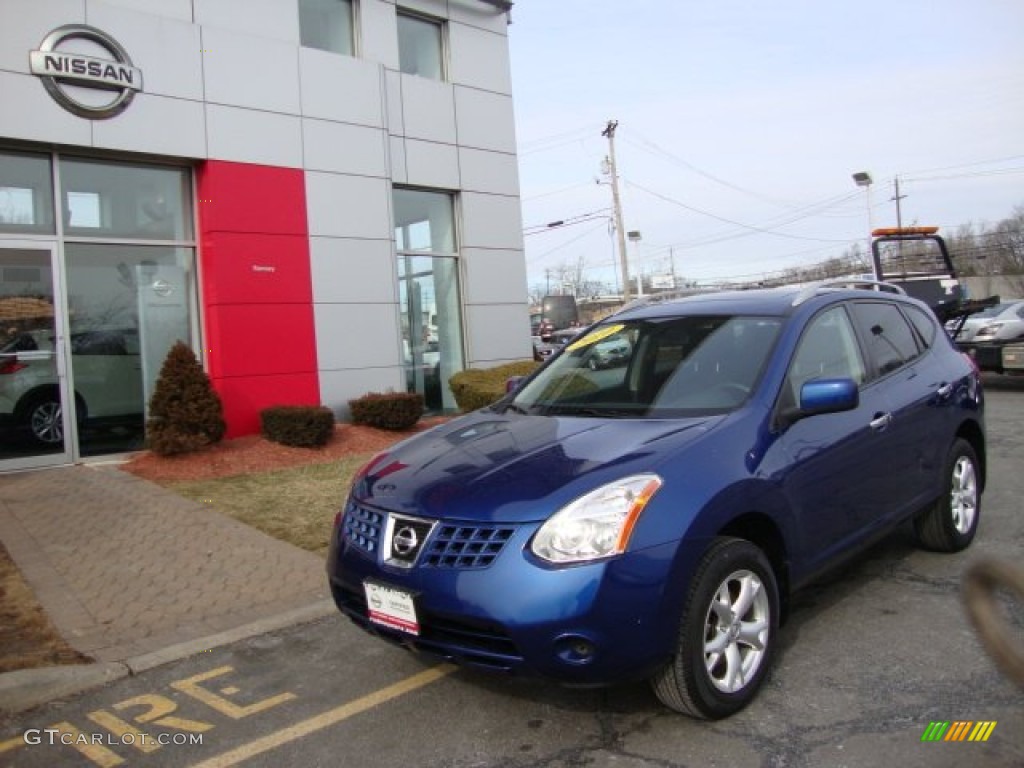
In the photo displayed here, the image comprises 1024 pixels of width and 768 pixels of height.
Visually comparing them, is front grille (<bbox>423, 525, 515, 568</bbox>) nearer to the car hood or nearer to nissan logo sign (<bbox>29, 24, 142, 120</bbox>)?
the car hood

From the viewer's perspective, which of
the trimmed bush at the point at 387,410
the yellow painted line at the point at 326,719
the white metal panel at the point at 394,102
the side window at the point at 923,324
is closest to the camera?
the yellow painted line at the point at 326,719

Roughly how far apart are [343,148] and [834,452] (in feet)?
31.4

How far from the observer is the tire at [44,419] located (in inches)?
367

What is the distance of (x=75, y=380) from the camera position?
970 cm

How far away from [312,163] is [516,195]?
411 cm

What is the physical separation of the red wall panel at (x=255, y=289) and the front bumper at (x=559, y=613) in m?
8.31

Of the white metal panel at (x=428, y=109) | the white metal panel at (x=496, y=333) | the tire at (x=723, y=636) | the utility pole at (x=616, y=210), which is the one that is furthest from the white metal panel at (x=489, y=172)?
the utility pole at (x=616, y=210)

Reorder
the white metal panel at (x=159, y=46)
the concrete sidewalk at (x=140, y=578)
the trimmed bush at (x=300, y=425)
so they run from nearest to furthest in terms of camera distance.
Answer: the concrete sidewalk at (x=140, y=578)
the white metal panel at (x=159, y=46)
the trimmed bush at (x=300, y=425)

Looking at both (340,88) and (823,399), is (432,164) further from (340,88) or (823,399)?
(823,399)

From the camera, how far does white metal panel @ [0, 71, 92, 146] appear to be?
9102 millimetres

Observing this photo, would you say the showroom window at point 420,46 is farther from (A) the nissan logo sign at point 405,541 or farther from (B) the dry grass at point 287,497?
(A) the nissan logo sign at point 405,541

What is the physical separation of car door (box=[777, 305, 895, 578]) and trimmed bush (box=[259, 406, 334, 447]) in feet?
22.9

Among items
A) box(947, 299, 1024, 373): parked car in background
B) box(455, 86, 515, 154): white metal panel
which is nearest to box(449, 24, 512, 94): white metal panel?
box(455, 86, 515, 154): white metal panel

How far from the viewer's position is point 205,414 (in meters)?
9.43
